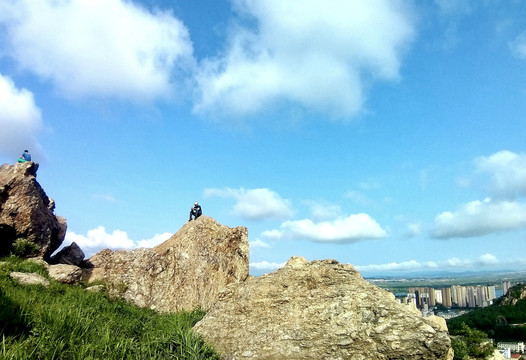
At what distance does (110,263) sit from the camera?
A: 22938 mm

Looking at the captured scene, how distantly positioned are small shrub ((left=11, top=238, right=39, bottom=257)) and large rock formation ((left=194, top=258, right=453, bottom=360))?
14855 millimetres

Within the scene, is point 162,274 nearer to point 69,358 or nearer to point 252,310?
point 252,310

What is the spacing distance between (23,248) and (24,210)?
237cm

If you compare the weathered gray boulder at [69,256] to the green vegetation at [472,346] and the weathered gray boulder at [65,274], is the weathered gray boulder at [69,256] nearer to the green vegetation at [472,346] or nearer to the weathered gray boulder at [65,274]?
the weathered gray boulder at [65,274]

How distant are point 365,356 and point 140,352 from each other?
5.34 metres

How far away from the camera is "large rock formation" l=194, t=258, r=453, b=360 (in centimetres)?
954

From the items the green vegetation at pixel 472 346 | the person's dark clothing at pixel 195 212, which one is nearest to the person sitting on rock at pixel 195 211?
the person's dark clothing at pixel 195 212

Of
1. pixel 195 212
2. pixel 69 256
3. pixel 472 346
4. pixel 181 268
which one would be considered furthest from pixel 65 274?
pixel 472 346

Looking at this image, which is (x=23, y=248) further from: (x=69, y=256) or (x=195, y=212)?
(x=195, y=212)

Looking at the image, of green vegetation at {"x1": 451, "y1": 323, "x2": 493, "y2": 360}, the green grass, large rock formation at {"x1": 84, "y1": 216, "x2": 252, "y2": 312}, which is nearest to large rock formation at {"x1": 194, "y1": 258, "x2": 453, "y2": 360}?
the green grass

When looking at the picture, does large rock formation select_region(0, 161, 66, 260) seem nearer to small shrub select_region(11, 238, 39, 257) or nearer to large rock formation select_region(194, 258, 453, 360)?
small shrub select_region(11, 238, 39, 257)

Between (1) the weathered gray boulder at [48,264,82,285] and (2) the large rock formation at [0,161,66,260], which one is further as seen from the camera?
(2) the large rock formation at [0,161,66,260]

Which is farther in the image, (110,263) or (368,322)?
(110,263)

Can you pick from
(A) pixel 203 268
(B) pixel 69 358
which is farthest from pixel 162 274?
(B) pixel 69 358
